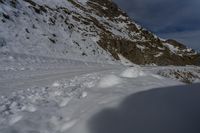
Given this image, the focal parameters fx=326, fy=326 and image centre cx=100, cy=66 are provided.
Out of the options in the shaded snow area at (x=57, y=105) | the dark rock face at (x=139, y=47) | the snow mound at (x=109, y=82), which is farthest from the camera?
the dark rock face at (x=139, y=47)

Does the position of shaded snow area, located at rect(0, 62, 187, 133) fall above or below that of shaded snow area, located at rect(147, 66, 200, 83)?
above

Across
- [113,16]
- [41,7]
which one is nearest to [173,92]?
[41,7]

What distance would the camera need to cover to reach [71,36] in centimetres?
4547

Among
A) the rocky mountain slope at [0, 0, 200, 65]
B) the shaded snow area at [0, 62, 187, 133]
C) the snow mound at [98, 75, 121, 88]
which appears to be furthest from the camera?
the rocky mountain slope at [0, 0, 200, 65]

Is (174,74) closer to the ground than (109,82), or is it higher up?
closer to the ground

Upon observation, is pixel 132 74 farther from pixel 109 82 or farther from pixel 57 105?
pixel 57 105

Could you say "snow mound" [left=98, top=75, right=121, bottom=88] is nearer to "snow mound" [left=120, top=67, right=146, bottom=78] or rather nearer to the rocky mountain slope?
"snow mound" [left=120, top=67, right=146, bottom=78]

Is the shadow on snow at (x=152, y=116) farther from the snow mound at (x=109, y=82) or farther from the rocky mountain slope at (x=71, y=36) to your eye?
the rocky mountain slope at (x=71, y=36)

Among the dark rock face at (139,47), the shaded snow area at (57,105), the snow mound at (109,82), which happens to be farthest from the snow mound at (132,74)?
the dark rock face at (139,47)

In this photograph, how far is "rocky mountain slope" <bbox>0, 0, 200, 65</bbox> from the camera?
32.1 m

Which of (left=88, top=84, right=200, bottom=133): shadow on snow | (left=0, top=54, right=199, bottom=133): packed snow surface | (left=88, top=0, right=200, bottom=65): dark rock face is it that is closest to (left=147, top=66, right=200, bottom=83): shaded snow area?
(left=88, top=0, right=200, bottom=65): dark rock face

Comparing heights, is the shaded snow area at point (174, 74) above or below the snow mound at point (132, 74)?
→ below

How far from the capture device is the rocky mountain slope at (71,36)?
32.1 metres

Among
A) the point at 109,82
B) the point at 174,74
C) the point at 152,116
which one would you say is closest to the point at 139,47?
the point at 174,74
